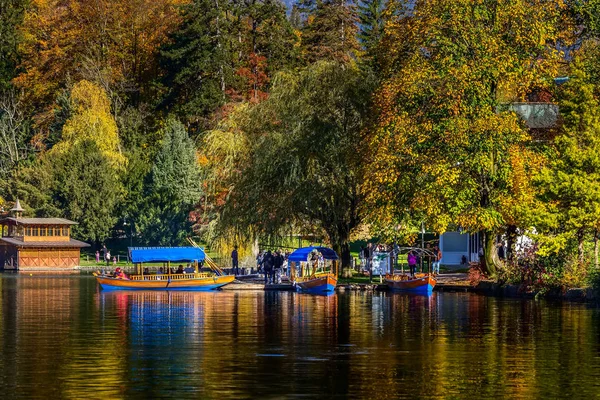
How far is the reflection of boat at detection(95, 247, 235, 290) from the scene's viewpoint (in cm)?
7138

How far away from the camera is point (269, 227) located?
7194cm

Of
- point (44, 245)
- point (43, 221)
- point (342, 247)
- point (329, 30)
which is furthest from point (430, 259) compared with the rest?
point (329, 30)

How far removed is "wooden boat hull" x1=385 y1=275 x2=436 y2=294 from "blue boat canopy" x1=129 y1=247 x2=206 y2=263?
14.4 meters

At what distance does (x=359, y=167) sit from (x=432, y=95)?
6.70m

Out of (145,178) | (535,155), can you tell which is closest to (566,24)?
(535,155)

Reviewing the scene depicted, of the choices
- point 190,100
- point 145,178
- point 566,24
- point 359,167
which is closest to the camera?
point 359,167

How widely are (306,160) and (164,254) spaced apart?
10870 mm

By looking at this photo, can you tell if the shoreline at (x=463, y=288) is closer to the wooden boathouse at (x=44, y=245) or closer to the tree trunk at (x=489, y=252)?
the tree trunk at (x=489, y=252)

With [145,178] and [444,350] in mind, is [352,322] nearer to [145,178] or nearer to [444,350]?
[444,350]

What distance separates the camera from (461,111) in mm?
63094

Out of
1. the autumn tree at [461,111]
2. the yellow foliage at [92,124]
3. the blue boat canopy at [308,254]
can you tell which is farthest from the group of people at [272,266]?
the yellow foliage at [92,124]

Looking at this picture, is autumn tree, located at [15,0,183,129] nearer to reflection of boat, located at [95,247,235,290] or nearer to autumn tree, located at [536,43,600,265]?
reflection of boat, located at [95,247,235,290]

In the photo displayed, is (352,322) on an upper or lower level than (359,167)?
lower

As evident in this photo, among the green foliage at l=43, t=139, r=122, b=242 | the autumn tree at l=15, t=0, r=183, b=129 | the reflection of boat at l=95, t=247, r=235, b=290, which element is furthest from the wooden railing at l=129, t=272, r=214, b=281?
the autumn tree at l=15, t=0, r=183, b=129
